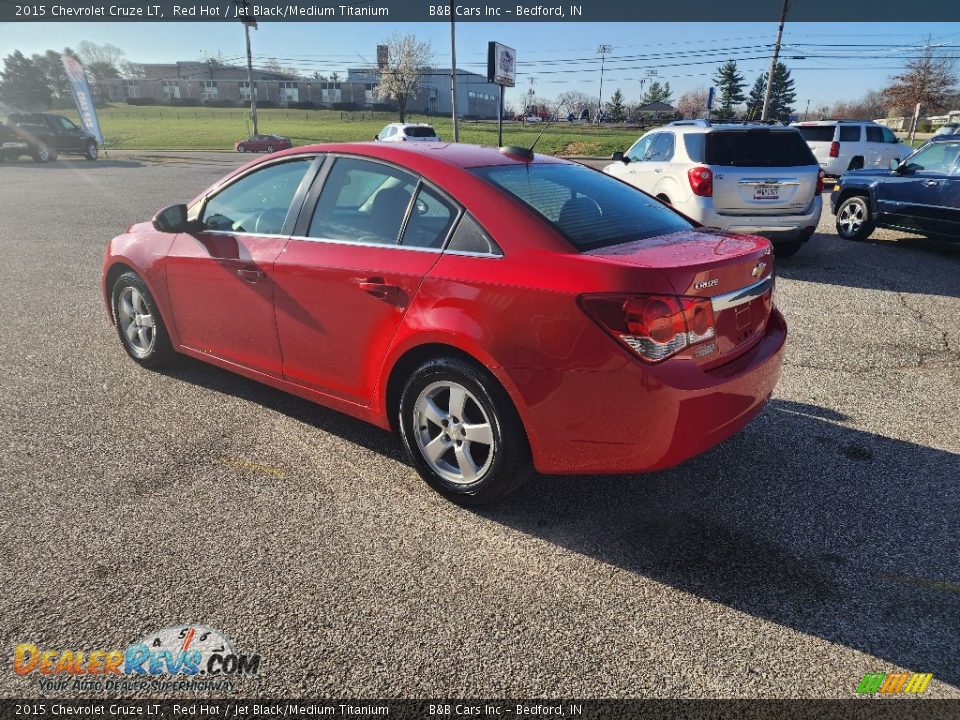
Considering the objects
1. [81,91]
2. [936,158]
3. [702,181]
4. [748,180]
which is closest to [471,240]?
[702,181]

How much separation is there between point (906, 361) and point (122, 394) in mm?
5782

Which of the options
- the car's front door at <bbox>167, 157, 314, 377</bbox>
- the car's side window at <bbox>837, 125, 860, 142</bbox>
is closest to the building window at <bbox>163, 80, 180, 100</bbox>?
the car's side window at <bbox>837, 125, 860, 142</bbox>

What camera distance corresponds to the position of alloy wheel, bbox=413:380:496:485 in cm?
283

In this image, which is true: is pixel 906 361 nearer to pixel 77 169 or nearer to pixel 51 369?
pixel 51 369

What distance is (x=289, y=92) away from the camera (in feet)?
371

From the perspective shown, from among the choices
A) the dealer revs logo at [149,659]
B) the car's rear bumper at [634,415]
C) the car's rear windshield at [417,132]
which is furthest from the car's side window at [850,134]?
the dealer revs logo at [149,659]

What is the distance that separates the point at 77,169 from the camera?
24812 mm

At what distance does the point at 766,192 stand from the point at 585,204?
5494mm

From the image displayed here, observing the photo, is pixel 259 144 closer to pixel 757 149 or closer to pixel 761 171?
pixel 757 149

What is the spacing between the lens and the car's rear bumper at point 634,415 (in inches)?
95.3

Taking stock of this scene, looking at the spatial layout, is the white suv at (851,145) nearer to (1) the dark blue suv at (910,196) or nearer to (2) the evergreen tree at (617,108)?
(1) the dark blue suv at (910,196)

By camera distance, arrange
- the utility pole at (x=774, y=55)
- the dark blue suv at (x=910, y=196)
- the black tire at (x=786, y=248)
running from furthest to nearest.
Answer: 1. the utility pole at (x=774, y=55)
2. the black tire at (x=786, y=248)
3. the dark blue suv at (x=910, y=196)

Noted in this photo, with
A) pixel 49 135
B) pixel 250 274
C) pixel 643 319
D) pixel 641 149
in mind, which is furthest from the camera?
pixel 49 135

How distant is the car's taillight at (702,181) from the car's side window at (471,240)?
5.71 metres
